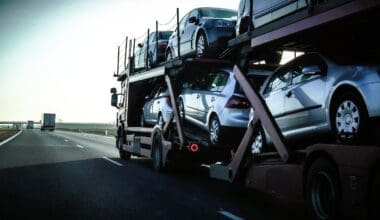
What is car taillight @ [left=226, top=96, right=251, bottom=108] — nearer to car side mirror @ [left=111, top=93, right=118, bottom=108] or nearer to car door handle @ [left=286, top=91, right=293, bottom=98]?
car door handle @ [left=286, top=91, right=293, bottom=98]

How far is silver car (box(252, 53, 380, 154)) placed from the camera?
5.14m

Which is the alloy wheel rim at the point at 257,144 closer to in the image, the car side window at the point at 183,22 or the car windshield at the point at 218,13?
the car windshield at the point at 218,13

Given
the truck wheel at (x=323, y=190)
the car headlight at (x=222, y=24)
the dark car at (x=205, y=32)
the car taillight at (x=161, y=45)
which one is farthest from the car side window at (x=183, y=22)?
the truck wheel at (x=323, y=190)

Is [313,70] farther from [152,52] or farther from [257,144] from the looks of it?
[152,52]

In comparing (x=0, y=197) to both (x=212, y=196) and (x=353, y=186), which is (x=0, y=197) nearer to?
(x=212, y=196)

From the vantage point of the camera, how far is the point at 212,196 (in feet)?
26.5

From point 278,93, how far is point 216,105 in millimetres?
2064

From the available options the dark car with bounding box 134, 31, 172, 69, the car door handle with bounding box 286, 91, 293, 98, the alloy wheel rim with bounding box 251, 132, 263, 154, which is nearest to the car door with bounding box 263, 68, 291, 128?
the car door handle with bounding box 286, 91, 293, 98

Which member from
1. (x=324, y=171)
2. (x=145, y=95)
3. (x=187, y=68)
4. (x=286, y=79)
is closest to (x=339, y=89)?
(x=324, y=171)

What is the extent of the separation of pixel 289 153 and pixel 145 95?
30.9 ft

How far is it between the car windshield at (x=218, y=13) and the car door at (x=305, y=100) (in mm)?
4904

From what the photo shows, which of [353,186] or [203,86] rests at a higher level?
[203,86]

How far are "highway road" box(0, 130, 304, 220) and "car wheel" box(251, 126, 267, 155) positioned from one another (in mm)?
843

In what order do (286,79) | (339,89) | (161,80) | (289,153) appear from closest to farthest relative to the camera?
(339,89) < (289,153) < (286,79) < (161,80)
